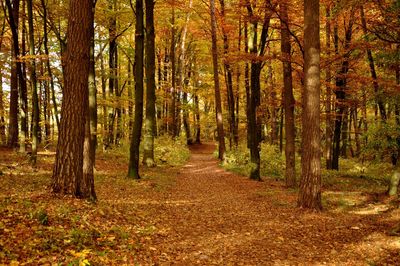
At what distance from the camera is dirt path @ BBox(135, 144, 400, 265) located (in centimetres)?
567

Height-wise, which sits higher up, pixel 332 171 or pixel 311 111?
pixel 311 111

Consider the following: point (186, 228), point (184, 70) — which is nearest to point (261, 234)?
point (186, 228)

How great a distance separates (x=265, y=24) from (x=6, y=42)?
74.0ft

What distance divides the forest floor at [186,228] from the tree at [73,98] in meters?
0.58

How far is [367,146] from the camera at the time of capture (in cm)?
1402

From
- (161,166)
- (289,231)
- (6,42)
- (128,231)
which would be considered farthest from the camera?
(6,42)

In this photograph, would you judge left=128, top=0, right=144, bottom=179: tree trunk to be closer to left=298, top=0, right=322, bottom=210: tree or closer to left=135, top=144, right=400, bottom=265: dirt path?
left=135, top=144, right=400, bottom=265: dirt path

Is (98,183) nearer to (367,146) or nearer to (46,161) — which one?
(46,161)

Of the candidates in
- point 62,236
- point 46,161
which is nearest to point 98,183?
point 46,161

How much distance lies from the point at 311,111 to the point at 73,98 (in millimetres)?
6102

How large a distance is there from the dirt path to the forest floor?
2 centimetres

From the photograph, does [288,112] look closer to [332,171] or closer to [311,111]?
[311,111]

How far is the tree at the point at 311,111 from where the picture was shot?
8789 mm

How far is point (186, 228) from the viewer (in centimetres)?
740
